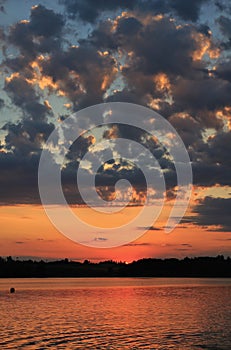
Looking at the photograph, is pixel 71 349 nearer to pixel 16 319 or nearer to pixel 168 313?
pixel 16 319

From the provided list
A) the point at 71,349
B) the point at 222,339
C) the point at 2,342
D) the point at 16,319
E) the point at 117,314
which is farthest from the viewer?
the point at 117,314

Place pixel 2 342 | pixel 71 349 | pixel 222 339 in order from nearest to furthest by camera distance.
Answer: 1. pixel 71 349
2. pixel 2 342
3. pixel 222 339

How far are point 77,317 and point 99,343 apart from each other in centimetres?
3246

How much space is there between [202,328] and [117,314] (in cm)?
2695

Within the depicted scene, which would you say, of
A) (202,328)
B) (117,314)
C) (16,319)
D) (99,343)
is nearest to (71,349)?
(99,343)

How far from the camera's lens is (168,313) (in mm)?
102312

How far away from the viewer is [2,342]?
203 feet

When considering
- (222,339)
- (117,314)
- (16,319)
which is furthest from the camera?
(117,314)

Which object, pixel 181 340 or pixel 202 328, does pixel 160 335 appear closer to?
pixel 181 340

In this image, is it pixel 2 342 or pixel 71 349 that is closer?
pixel 71 349

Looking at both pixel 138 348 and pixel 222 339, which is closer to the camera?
pixel 138 348

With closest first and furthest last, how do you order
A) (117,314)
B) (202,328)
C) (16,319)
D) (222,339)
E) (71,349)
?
(71,349) → (222,339) → (202,328) → (16,319) → (117,314)

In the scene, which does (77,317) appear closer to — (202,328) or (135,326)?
(135,326)

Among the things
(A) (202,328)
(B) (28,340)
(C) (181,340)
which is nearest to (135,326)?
(A) (202,328)
